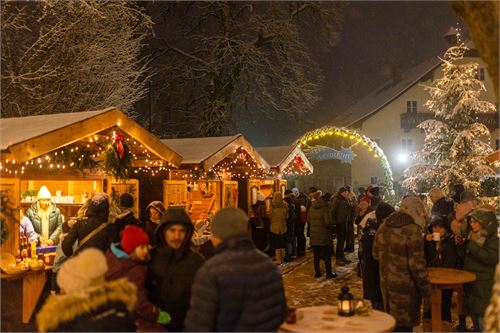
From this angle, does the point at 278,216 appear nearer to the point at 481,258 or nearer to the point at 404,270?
the point at 481,258

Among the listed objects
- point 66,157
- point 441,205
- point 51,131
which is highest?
point 51,131

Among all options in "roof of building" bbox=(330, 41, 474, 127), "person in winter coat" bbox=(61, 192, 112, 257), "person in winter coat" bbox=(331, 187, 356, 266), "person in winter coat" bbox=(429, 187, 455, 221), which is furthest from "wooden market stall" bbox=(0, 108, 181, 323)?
Result: "roof of building" bbox=(330, 41, 474, 127)

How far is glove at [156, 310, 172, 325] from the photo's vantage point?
418cm

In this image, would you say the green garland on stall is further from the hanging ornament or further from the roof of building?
→ the roof of building

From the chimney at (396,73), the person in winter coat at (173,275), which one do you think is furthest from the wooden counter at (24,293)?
the chimney at (396,73)

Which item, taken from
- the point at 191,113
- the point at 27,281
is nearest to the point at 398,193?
the point at 191,113

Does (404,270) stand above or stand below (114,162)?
below

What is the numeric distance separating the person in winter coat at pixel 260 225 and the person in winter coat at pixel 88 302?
36.7 ft

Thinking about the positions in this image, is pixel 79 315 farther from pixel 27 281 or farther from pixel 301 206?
pixel 301 206

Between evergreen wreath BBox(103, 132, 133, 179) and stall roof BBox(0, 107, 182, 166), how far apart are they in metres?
0.26

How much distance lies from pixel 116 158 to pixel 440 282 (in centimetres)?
518

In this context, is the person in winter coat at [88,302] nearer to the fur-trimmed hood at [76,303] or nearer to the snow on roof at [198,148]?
the fur-trimmed hood at [76,303]

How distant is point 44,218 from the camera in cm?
958

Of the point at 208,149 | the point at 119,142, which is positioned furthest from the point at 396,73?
the point at 119,142
